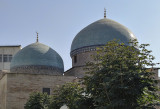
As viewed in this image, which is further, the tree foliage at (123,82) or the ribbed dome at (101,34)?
the ribbed dome at (101,34)

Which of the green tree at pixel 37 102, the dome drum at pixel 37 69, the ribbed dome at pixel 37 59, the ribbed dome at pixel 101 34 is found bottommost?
the green tree at pixel 37 102

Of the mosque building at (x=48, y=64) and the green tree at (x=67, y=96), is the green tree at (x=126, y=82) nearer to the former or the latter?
the green tree at (x=67, y=96)

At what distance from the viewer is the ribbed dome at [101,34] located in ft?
49.1

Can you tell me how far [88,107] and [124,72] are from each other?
139 cm

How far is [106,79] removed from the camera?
5.80 metres

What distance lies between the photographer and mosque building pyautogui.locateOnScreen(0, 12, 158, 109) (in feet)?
45.6

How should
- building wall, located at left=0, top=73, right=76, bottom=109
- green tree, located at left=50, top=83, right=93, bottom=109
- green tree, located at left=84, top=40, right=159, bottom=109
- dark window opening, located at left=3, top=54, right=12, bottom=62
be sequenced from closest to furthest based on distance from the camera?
green tree, located at left=84, top=40, right=159, bottom=109, green tree, located at left=50, top=83, right=93, bottom=109, building wall, located at left=0, top=73, right=76, bottom=109, dark window opening, located at left=3, top=54, right=12, bottom=62

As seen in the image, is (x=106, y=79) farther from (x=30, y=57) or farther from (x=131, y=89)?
(x=30, y=57)

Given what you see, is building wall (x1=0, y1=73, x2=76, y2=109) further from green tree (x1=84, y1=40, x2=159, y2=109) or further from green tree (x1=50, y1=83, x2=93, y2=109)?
green tree (x1=84, y1=40, x2=159, y2=109)

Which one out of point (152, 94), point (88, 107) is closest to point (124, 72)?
point (152, 94)

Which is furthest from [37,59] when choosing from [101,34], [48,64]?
[101,34]

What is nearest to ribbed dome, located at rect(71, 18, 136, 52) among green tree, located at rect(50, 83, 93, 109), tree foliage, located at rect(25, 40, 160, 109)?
green tree, located at rect(50, 83, 93, 109)

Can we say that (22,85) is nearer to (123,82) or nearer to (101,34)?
(101,34)

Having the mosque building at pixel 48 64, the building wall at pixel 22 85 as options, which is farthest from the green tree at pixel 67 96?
the mosque building at pixel 48 64
